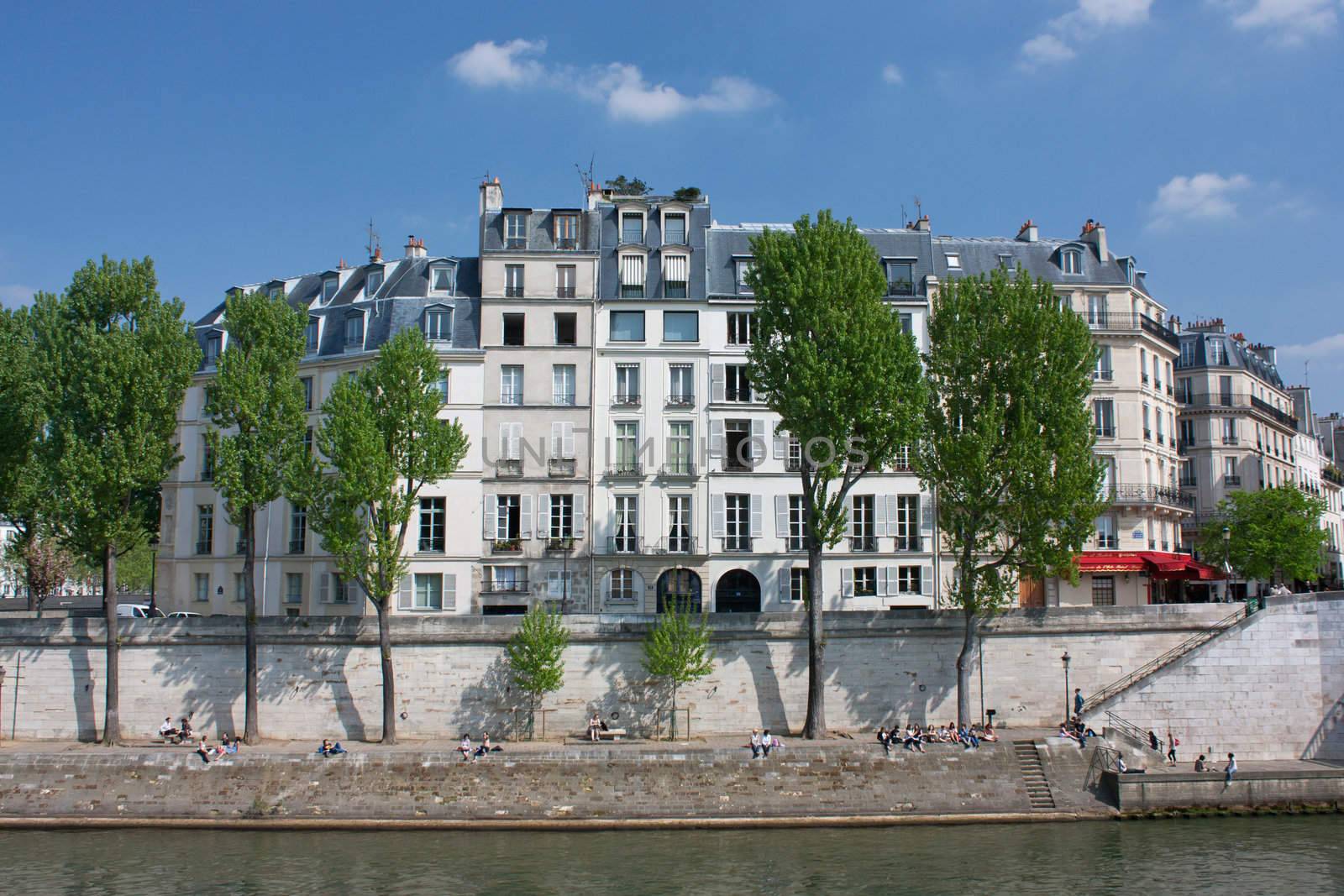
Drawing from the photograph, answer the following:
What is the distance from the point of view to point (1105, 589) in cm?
4084

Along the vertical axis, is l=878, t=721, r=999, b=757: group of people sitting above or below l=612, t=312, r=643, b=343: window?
below

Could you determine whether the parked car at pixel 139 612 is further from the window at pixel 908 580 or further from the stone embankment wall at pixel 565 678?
the window at pixel 908 580

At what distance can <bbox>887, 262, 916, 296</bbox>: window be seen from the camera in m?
41.4

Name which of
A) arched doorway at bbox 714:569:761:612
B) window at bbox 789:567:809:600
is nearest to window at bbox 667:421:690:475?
arched doorway at bbox 714:569:761:612

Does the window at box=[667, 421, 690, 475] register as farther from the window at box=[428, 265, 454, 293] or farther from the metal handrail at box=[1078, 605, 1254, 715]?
the metal handrail at box=[1078, 605, 1254, 715]

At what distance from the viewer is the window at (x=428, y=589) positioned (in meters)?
38.7

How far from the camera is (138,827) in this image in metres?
28.0

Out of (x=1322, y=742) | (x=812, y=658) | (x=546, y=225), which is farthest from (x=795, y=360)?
(x=1322, y=742)

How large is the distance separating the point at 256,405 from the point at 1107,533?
30.7 metres

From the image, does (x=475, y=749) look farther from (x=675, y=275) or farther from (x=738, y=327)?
(x=675, y=275)

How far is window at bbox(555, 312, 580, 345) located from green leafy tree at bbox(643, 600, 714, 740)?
41.8 feet

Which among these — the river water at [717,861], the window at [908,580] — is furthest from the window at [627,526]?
the river water at [717,861]

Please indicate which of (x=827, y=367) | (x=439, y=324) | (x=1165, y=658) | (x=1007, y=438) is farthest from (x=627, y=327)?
(x=1165, y=658)

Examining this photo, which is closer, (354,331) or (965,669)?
(965,669)
